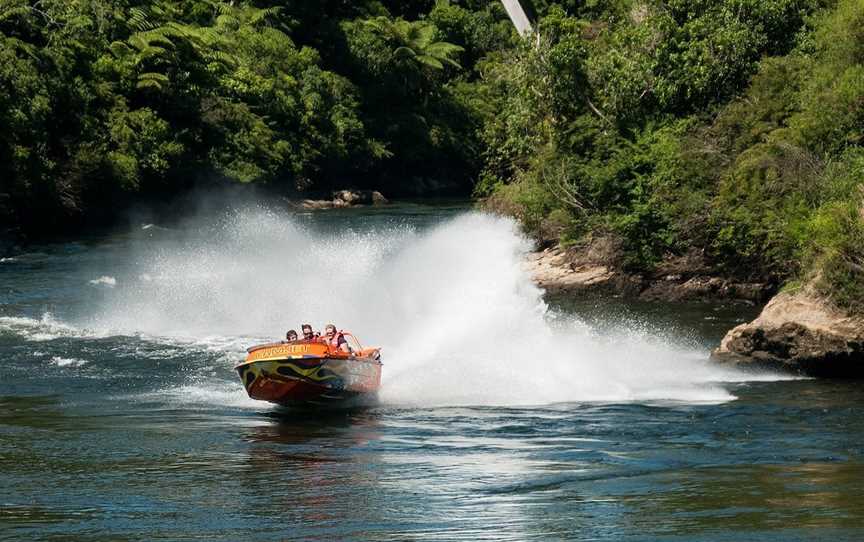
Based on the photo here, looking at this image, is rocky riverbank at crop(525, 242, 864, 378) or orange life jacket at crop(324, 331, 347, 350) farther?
rocky riverbank at crop(525, 242, 864, 378)

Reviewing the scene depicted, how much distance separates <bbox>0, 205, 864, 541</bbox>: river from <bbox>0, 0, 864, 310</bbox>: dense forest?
8.85ft

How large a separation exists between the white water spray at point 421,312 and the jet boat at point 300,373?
5.12ft

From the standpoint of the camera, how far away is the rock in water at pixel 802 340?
24750 mm

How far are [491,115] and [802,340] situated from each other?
5997 centimetres

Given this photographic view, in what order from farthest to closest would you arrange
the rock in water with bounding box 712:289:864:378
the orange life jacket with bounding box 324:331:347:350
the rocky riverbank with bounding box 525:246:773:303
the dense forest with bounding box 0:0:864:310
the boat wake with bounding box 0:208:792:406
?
1. the rocky riverbank with bounding box 525:246:773:303
2. the dense forest with bounding box 0:0:864:310
3. the boat wake with bounding box 0:208:792:406
4. the rock in water with bounding box 712:289:864:378
5. the orange life jacket with bounding box 324:331:347:350

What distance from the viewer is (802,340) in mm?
25203

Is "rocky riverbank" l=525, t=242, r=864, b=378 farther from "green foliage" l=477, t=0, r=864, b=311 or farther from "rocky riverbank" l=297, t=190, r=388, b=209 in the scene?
"rocky riverbank" l=297, t=190, r=388, b=209

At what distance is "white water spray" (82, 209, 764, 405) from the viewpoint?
82.3ft

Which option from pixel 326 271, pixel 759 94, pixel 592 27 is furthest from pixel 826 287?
pixel 592 27

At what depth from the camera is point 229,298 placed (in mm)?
37469

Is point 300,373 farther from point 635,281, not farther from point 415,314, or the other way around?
point 635,281

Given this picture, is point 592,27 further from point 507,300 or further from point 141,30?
point 141,30

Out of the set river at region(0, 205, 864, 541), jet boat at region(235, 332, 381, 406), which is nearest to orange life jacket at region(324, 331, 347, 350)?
jet boat at region(235, 332, 381, 406)

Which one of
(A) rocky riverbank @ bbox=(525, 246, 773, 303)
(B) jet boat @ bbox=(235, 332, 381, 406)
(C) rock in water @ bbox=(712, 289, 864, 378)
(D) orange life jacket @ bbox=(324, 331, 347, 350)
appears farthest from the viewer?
(A) rocky riverbank @ bbox=(525, 246, 773, 303)
